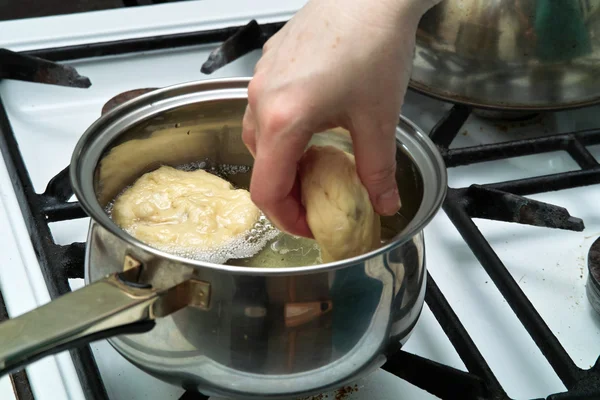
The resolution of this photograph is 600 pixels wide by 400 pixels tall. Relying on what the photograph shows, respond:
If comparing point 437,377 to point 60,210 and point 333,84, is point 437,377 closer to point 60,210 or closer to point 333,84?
point 333,84

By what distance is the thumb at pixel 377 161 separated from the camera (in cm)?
42

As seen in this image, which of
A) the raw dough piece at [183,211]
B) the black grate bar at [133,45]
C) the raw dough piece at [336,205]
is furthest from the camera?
the black grate bar at [133,45]

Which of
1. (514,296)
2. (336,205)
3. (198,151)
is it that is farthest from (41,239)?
(514,296)

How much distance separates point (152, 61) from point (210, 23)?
3.8 inches

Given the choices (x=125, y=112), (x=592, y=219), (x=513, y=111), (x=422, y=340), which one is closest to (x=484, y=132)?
(x=513, y=111)

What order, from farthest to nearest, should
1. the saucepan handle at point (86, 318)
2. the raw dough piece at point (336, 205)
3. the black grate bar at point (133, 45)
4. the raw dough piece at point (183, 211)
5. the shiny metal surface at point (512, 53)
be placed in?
the black grate bar at point (133, 45), the shiny metal surface at point (512, 53), the raw dough piece at point (183, 211), the raw dough piece at point (336, 205), the saucepan handle at point (86, 318)

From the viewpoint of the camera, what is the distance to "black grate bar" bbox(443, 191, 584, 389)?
0.48 m

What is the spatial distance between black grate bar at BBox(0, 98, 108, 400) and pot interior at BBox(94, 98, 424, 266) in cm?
6

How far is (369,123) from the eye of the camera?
414mm

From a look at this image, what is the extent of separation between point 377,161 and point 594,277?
227 mm

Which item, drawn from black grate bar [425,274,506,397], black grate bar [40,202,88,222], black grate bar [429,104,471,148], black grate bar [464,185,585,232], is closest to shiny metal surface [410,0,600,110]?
black grate bar [429,104,471,148]

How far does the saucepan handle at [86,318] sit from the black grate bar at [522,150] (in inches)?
14.5

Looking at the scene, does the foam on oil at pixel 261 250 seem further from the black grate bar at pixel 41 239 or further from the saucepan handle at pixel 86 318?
the saucepan handle at pixel 86 318

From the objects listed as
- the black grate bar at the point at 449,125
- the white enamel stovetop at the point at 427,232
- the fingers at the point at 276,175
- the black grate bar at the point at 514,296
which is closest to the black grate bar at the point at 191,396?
→ the white enamel stovetop at the point at 427,232
